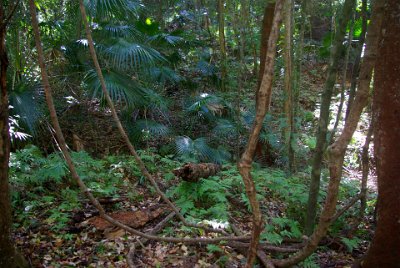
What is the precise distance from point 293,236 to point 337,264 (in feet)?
1.73

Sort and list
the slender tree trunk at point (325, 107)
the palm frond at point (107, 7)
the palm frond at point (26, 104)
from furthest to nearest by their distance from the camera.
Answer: the palm frond at point (107, 7)
the palm frond at point (26, 104)
the slender tree trunk at point (325, 107)

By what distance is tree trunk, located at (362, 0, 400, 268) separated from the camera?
2.84 m

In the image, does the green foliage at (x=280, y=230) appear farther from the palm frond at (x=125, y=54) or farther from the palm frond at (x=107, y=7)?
the palm frond at (x=107, y=7)

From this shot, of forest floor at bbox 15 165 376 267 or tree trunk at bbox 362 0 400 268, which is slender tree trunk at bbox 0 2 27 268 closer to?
forest floor at bbox 15 165 376 267

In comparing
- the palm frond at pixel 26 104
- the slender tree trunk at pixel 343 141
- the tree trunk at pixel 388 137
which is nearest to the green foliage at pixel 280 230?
the slender tree trunk at pixel 343 141

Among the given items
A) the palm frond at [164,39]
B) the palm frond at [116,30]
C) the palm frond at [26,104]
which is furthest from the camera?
the palm frond at [164,39]

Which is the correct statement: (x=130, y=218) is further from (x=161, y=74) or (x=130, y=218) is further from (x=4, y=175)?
(x=161, y=74)

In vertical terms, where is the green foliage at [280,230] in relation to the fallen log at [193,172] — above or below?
below

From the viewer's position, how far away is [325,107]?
3.92m

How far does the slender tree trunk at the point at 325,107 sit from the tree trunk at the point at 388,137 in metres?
0.77

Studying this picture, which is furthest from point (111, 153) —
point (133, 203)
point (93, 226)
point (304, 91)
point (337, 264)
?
point (304, 91)

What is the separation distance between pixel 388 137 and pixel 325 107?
109 cm

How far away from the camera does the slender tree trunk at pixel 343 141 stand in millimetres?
2617

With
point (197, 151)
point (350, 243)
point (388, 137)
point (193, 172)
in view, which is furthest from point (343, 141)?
point (197, 151)
